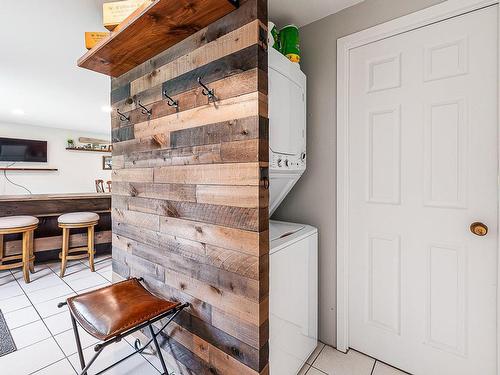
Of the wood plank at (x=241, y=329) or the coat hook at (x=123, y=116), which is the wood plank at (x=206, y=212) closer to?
the wood plank at (x=241, y=329)

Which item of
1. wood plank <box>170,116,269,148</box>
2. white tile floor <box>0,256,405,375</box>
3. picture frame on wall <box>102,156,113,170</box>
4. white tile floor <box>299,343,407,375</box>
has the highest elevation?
picture frame on wall <box>102,156,113,170</box>

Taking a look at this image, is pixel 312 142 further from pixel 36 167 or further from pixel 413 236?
pixel 36 167

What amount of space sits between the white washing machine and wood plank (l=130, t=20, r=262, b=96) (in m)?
0.95

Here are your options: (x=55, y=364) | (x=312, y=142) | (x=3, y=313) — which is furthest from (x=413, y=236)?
(x=3, y=313)

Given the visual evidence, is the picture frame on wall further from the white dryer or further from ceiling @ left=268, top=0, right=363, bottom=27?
the white dryer

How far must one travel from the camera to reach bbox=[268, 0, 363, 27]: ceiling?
163 centimetres

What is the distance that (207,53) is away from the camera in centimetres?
126

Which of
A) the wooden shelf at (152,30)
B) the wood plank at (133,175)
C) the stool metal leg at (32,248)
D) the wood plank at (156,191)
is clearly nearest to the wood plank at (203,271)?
the wood plank at (156,191)

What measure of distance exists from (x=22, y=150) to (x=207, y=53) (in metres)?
6.81

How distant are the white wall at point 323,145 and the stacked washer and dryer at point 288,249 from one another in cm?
9

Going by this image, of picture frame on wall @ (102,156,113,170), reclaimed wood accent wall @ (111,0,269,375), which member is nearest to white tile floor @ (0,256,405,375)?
reclaimed wood accent wall @ (111,0,269,375)

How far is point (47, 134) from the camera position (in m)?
6.30

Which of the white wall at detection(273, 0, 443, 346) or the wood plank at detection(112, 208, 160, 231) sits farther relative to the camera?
the white wall at detection(273, 0, 443, 346)

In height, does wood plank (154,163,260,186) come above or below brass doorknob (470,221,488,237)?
above
